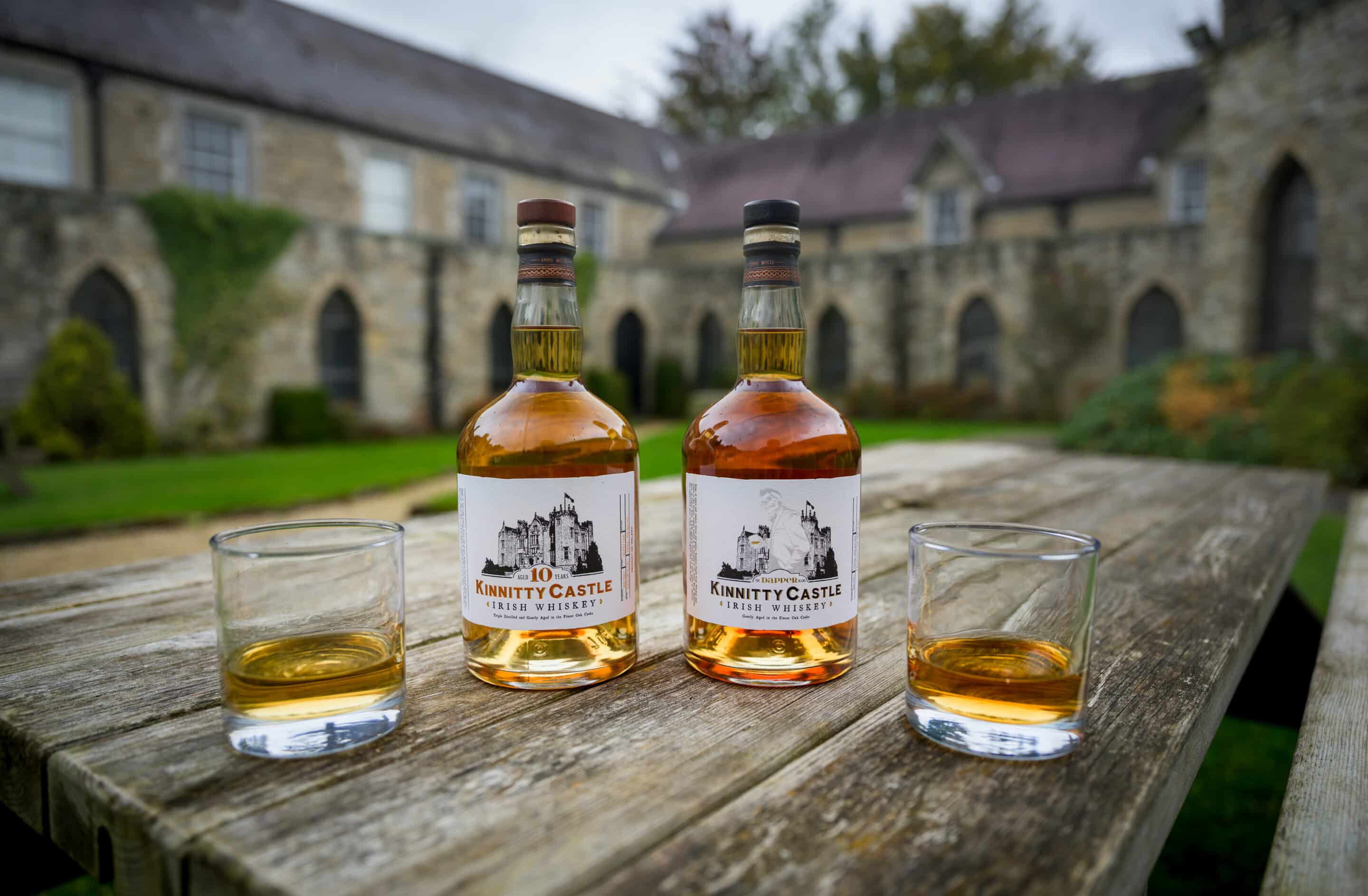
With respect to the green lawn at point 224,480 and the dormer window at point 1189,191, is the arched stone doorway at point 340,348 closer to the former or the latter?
the green lawn at point 224,480

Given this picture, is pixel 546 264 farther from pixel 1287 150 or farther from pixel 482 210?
pixel 482 210

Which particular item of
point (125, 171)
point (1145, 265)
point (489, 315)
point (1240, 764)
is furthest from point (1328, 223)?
point (125, 171)

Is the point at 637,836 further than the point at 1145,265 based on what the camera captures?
No

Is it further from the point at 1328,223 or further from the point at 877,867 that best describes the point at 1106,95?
the point at 877,867

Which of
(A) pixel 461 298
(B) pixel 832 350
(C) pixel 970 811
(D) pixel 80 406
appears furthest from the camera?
(B) pixel 832 350

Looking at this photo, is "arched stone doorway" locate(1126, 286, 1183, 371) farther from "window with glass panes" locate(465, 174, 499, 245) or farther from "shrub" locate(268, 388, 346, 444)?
"shrub" locate(268, 388, 346, 444)

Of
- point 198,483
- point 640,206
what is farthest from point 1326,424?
point 640,206
